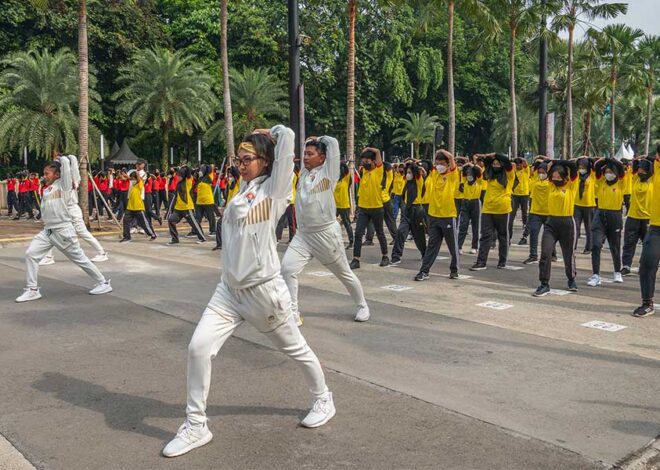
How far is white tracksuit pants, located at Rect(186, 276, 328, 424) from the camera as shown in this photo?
3.81 meters

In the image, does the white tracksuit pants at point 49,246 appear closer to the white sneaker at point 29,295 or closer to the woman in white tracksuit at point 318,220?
the white sneaker at point 29,295

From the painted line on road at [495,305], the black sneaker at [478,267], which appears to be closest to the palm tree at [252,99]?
the black sneaker at [478,267]

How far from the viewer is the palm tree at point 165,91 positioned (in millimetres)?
31688

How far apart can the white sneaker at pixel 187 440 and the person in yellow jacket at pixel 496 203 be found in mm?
7527

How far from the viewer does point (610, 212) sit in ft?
31.9

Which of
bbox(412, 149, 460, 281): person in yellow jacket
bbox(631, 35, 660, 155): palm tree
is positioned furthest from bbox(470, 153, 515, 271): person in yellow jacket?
bbox(631, 35, 660, 155): palm tree

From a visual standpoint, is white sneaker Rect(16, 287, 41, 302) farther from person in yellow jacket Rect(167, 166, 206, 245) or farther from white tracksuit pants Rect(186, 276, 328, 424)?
person in yellow jacket Rect(167, 166, 206, 245)

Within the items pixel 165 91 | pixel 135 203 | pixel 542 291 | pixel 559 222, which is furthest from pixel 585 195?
pixel 165 91

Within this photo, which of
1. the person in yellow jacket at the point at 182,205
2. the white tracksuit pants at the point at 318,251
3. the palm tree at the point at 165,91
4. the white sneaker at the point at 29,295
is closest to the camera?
the white tracksuit pants at the point at 318,251

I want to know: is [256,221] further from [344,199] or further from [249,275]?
[344,199]

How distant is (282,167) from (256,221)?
0.35 metres

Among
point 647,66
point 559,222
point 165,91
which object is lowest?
point 559,222

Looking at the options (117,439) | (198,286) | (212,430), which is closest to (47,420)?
(117,439)

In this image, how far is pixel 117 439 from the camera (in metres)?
4.02
